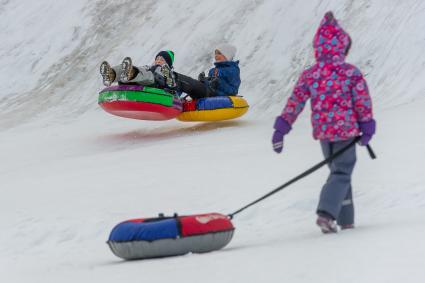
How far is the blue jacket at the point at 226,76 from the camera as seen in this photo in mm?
11578

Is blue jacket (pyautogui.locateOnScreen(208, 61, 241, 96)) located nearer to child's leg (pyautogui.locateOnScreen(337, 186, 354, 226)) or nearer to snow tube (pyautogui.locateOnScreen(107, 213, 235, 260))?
child's leg (pyautogui.locateOnScreen(337, 186, 354, 226))

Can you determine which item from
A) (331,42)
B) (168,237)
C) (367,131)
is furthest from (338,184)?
(168,237)

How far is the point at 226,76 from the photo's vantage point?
11656 millimetres

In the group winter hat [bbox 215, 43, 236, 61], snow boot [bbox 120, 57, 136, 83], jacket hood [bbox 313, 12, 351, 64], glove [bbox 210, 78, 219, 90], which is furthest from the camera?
glove [bbox 210, 78, 219, 90]

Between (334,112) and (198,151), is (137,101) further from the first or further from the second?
(334,112)

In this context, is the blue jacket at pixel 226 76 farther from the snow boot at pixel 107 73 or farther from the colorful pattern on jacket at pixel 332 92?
the colorful pattern on jacket at pixel 332 92

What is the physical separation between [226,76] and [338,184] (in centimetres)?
724

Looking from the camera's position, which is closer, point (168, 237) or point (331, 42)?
point (168, 237)

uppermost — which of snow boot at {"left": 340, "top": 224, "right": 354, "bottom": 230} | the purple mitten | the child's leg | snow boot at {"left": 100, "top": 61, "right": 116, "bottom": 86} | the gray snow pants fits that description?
snow boot at {"left": 100, "top": 61, "right": 116, "bottom": 86}

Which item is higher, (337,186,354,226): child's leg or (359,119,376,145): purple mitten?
(359,119,376,145): purple mitten

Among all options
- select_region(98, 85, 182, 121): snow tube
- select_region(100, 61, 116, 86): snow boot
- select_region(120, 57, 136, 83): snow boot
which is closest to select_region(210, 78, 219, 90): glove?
select_region(98, 85, 182, 121): snow tube

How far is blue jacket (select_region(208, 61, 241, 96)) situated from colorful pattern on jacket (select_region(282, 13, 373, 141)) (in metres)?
6.91

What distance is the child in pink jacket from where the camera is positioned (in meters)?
4.50

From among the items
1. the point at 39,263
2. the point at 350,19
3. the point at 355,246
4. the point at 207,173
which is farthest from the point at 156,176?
the point at 350,19
